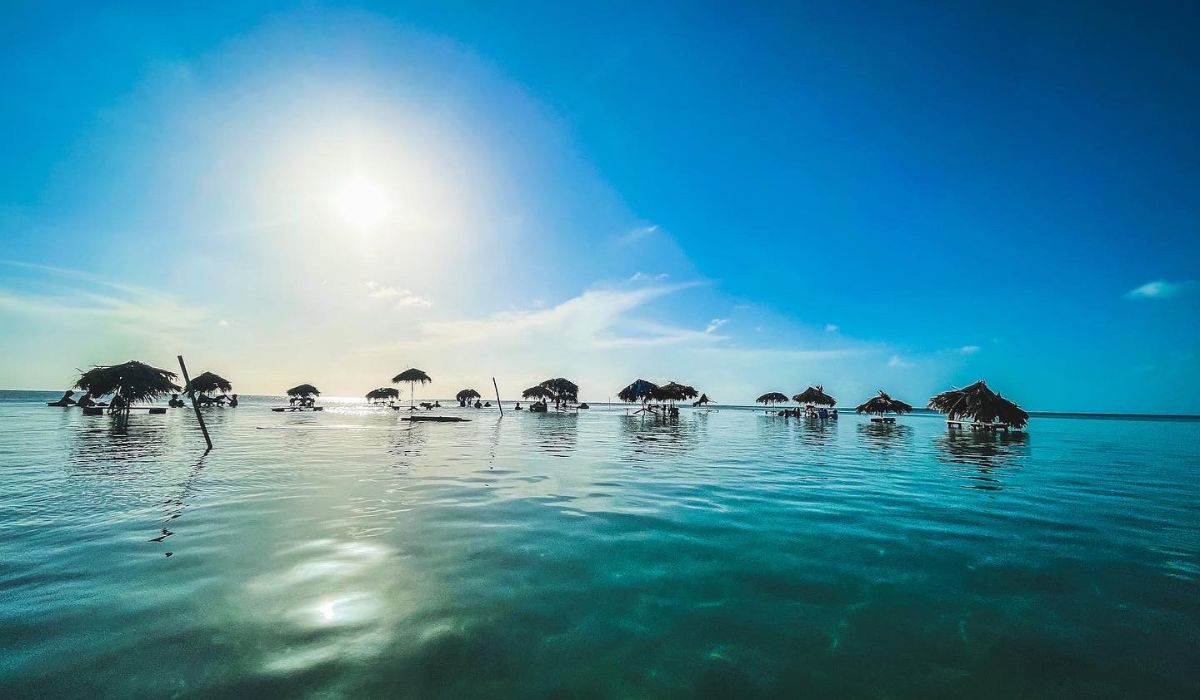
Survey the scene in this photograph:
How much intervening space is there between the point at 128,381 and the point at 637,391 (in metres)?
43.1

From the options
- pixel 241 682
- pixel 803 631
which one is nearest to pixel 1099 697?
pixel 803 631

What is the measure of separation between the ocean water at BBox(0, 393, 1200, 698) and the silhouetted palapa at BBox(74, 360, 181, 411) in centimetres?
2969

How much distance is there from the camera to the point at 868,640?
4.33 m

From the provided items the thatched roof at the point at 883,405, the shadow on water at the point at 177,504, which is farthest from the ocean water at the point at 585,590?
the thatched roof at the point at 883,405

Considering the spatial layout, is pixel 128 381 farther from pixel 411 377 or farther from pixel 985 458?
pixel 985 458

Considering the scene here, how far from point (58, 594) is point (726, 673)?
7140 millimetres

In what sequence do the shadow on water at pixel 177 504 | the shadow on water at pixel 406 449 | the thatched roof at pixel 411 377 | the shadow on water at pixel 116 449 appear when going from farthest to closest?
the thatched roof at pixel 411 377
the shadow on water at pixel 406 449
the shadow on water at pixel 116 449
the shadow on water at pixel 177 504

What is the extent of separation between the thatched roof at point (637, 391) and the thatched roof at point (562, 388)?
9.96 meters

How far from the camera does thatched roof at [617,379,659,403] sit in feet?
170

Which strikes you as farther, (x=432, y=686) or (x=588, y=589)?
(x=588, y=589)

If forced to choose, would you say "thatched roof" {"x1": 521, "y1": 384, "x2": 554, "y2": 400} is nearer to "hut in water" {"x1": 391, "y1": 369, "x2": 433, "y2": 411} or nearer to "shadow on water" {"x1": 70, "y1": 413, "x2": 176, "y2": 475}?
"hut in water" {"x1": 391, "y1": 369, "x2": 433, "y2": 411}

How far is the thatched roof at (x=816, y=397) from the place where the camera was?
54.5 m

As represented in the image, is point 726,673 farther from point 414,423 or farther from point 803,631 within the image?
point 414,423

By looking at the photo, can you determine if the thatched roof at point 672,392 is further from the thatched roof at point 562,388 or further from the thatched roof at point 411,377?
the thatched roof at point 411,377
